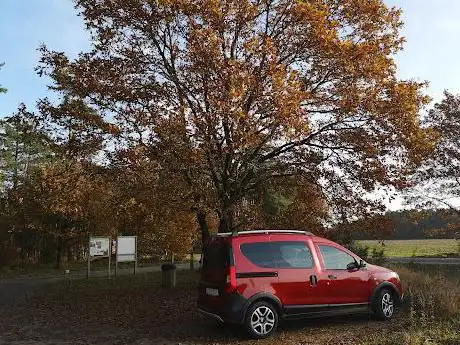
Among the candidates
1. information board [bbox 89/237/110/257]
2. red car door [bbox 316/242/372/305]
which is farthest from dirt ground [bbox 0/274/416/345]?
information board [bbox 89/237/110/257]

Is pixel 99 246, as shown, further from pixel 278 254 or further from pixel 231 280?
pixel 231 280

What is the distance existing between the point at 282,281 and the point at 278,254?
1.70 feet

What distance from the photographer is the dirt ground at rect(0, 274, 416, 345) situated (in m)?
8.77

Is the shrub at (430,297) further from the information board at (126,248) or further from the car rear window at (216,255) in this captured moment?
the information board at (126,248)

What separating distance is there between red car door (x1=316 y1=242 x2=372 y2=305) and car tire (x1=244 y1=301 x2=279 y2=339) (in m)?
1.15

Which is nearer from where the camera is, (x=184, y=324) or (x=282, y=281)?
(x=282, y=281)

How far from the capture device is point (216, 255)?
924 centimetres

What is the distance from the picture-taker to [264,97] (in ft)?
38.7

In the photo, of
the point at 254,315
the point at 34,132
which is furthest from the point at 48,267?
the point at 254,315

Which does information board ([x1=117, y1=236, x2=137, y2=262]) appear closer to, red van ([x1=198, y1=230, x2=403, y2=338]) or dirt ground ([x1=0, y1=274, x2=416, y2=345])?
dirt ground ([x1=0, y1=274, x2=416, y2=345])

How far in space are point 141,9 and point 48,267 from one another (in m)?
24.1

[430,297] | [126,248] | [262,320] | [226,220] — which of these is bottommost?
[262,320]

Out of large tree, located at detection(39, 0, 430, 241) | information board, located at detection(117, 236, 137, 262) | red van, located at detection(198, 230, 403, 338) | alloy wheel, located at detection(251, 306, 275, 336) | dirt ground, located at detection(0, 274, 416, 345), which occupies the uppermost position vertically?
large tree, located at detection(39, 0, 430, 241)

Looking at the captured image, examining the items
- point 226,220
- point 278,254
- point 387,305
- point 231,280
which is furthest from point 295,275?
point 226,220
